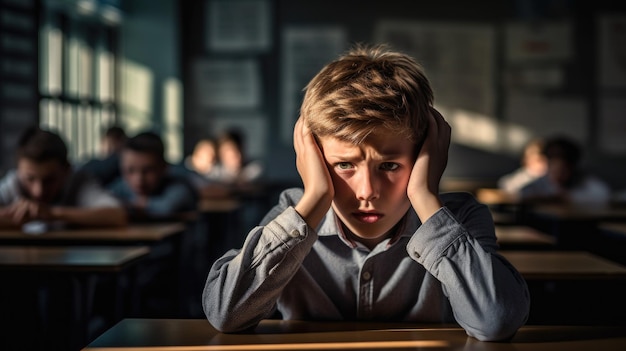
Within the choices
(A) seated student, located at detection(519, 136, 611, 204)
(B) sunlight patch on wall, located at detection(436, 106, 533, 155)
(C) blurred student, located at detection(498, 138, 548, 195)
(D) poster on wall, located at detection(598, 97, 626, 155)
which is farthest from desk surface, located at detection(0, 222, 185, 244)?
(D) poster on wall, located at detection(598, 97, 626, 155)

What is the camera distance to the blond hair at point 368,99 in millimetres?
1469

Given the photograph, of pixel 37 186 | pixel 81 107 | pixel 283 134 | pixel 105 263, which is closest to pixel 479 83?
pixel 283 134

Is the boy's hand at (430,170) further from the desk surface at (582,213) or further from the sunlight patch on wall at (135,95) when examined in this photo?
the sunlight patch on wall at (135,95)

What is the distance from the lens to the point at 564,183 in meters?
6.10

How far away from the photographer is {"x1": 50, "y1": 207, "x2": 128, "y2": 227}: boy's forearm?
11.2 feet

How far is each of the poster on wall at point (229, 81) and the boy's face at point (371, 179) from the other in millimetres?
7508

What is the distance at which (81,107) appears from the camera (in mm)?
7484

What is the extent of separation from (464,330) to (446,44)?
7.65m

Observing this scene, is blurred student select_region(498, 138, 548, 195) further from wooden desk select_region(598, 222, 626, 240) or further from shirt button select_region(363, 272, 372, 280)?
shirt button select_region(363, 272, 372, 280)

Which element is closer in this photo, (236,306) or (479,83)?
(236,306)

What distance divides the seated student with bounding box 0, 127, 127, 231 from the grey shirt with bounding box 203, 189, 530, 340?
1.98 m

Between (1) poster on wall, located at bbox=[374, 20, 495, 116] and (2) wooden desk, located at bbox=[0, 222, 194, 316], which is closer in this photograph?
(2) wooden desk, located at bbox=[0, 222, 194, 316]

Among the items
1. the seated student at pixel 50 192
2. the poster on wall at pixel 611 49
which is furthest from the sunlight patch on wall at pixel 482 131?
the seated student at pixel 50 192

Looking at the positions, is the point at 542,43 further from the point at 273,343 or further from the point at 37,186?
the point at 273,343
